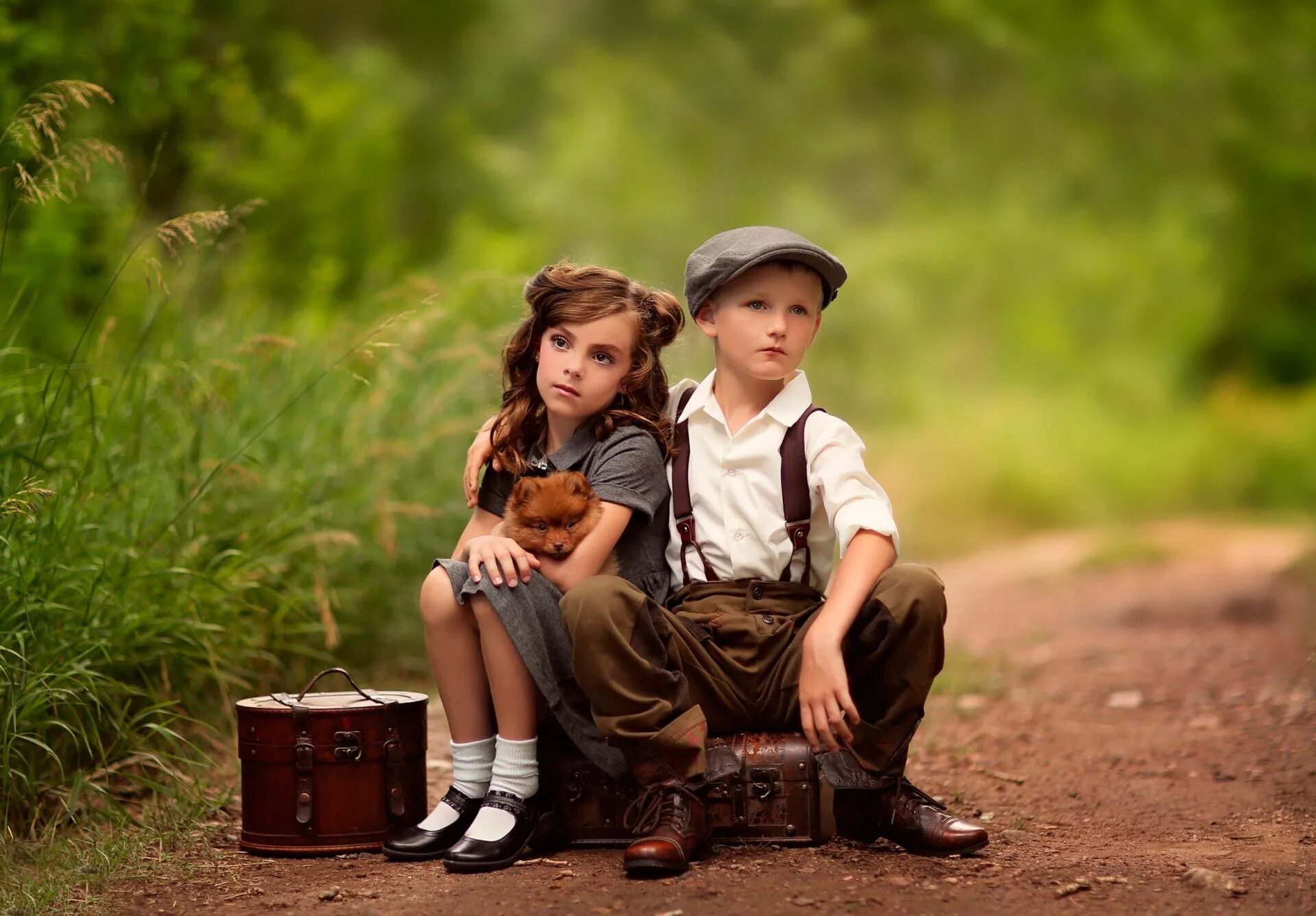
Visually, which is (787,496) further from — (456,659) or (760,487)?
(456,659)

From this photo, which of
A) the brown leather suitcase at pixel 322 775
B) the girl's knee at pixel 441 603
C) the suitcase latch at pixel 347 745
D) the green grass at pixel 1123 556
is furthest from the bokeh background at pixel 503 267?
the girl's knee at pixel 441 603

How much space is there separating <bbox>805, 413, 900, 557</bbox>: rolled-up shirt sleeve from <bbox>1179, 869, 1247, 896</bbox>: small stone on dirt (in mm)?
Answer: 901

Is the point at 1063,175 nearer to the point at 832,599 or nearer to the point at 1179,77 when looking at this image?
the point at 1179,77

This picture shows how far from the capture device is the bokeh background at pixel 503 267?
390 cm

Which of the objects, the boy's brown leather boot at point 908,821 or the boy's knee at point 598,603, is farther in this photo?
the boy's brown leather boot at point 908,821

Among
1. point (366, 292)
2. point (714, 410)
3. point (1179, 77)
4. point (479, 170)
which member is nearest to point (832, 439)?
point (714, 410)

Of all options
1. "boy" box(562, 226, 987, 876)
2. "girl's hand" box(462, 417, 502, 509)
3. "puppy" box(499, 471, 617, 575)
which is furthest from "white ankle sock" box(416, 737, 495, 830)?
"girl's hand" box(462, 417, 502, 509)

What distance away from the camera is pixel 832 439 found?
10.2 ft

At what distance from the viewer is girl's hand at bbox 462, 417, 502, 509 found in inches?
133

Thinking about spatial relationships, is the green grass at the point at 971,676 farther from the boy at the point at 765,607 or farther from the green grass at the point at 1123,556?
the green grass at the point at 1123,556

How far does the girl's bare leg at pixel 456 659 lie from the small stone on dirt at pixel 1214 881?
1.55 meters

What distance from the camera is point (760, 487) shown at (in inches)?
125

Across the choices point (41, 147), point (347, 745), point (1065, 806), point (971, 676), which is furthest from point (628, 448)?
point (971, 676)

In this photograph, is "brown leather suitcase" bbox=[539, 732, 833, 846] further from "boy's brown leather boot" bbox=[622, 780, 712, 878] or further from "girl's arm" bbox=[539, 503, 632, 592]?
"girl's arm" bbox=[539, 503, 632, 592]
